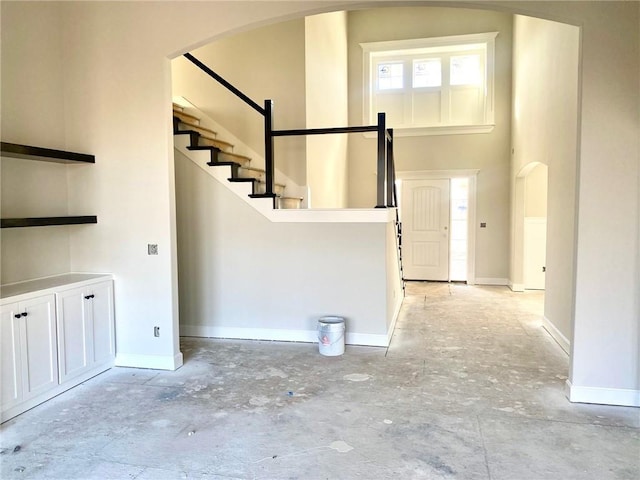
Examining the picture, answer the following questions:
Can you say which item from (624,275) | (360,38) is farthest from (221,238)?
(360,38)

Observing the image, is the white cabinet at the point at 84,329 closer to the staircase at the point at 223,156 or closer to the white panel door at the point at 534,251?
the staircase at the point at 223,156

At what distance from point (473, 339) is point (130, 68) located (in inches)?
166

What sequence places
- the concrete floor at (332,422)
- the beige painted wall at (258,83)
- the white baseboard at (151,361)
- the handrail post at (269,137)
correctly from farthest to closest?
the beige painted wall at (258,83)
the handrail post at (269,137)
the white baseboard at (151,361)
the concrete floor at (332,422)

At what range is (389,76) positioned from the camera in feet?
26.7

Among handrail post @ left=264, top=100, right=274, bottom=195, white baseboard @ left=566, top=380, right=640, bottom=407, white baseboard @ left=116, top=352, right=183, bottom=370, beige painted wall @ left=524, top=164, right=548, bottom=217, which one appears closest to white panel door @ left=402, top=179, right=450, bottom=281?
beige painted wall @ left=524, top=164, right=548, bottom=217

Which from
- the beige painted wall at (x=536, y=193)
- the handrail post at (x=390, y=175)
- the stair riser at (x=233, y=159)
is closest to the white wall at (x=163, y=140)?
the stair riser at (x=233, y=159)

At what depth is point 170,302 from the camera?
374 cm

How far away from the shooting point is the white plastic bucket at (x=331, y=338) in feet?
13.3

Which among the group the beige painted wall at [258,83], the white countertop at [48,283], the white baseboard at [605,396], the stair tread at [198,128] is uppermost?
the beige painted wall at [258,83]

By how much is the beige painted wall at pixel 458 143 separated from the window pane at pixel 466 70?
369 millimetres

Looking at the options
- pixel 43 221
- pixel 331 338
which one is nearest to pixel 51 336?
pixel 43 221

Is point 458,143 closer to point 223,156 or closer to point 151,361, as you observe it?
point 223,156

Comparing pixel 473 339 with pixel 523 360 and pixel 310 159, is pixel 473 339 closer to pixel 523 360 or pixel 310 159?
pixel 523 360

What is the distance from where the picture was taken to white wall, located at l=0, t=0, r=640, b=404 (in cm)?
291
